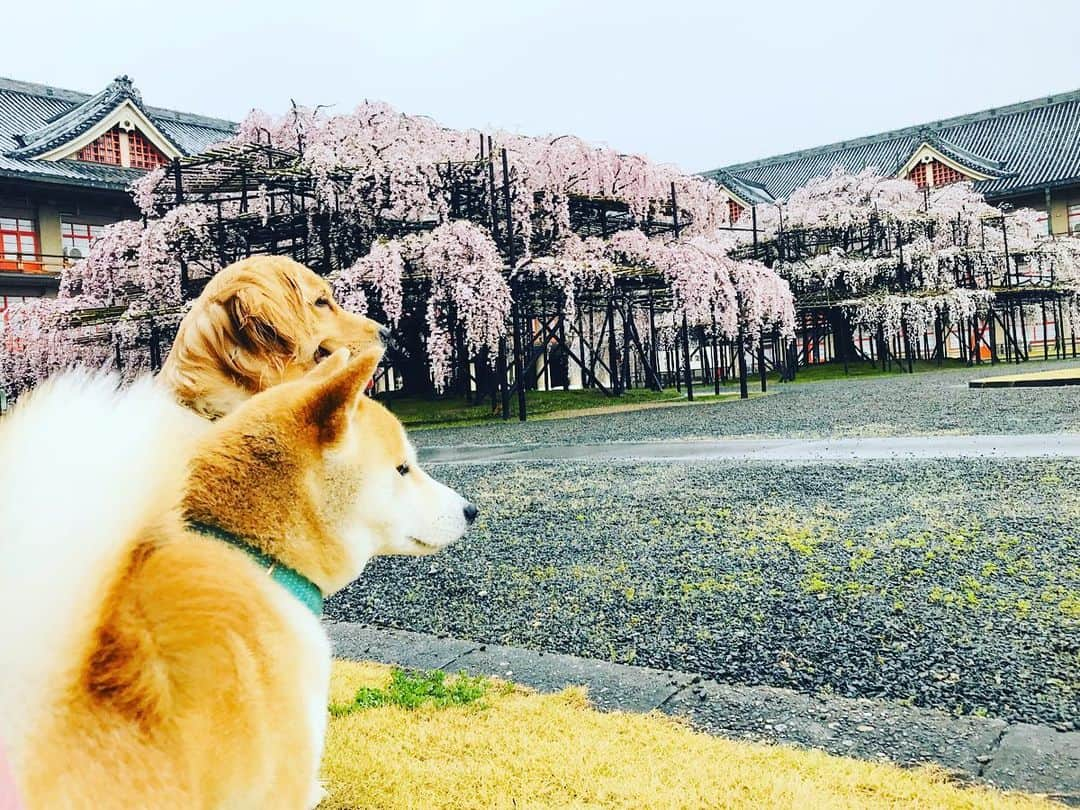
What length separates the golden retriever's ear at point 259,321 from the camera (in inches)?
108

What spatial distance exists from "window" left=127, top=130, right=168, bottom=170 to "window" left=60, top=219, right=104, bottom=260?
274cm

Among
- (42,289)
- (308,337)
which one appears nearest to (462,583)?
(308,337)

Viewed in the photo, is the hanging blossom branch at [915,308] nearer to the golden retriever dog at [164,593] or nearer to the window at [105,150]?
the window at [105,150]

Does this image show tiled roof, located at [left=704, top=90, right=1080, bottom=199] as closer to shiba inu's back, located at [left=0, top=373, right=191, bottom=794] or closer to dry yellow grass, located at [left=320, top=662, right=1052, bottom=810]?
dry yellow grass, located at [left=320, top=662, right=1052, bottom=810]

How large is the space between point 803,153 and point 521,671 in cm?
5065

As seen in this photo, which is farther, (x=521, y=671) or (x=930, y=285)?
(x=930, y=285)

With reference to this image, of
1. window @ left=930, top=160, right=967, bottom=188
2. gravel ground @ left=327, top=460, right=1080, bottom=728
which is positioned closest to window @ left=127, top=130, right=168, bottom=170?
gravel ground @ left=327, top=460, right=1080, bottom=728

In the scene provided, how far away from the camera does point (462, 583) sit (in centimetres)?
494

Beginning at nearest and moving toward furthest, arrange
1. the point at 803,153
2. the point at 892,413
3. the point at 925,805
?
the point at 925,805 → the point at 892,413 → the point at 803,153

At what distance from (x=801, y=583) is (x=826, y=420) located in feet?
31.0

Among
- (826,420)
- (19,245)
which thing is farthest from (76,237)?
(826,420)

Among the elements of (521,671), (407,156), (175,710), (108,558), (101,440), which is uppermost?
(407,156)

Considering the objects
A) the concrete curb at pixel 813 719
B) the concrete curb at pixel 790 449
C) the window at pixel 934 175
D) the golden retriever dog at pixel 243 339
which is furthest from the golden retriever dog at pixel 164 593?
the window at pixel 934 175

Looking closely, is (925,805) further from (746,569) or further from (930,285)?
(930,285)
